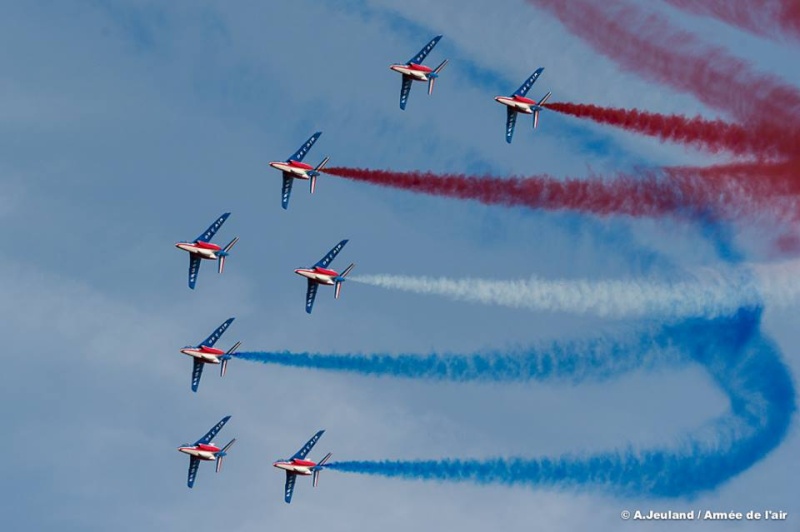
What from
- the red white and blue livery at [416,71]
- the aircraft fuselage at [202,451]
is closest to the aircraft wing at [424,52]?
the red white and blue livery at [416,71]

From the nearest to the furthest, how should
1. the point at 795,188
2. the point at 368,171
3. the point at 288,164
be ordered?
1. the point at 795,188
2. the point at 368,171
3. the point at 288,164

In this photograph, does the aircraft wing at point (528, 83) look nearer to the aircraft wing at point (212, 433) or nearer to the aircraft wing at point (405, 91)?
the aircraft wing at point (405, 91)

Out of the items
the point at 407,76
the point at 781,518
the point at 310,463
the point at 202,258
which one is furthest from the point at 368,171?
the point at 781,518

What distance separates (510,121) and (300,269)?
11322 mm

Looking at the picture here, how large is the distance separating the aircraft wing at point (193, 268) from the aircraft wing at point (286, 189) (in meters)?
4.89

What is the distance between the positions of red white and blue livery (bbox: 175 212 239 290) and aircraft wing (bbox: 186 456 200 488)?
8.75 meters

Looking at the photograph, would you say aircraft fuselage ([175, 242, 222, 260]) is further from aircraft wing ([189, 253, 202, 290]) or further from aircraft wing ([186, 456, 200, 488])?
aircraft wing ([186, 456, 200, 488])

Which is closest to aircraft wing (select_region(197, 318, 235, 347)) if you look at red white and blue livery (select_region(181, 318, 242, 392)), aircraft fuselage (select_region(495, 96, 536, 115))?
red white and blue livery (select_region(181, 318, 242, 392))

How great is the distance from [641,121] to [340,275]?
14787 mm

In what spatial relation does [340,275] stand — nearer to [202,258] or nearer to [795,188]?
[202,258]

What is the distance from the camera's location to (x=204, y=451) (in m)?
70.4

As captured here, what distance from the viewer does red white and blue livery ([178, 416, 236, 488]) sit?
6950 centimetres

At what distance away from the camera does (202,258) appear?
6725 cm

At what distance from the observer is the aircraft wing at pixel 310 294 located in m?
66.4
